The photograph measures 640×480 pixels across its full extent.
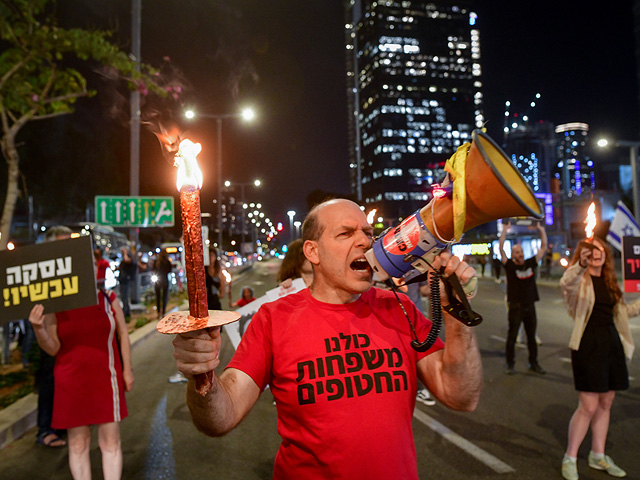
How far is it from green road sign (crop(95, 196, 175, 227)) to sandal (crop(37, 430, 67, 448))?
867cm

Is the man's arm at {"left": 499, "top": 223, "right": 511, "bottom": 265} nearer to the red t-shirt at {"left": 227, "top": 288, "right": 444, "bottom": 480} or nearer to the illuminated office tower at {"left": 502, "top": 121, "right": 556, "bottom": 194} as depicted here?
the red t-shirt at {"left": 227, "top": 288, "right": 444, "bottom": 480}

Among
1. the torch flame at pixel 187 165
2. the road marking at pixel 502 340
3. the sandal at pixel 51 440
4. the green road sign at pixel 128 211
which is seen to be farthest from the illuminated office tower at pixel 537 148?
the torch flame at pixel 187 165

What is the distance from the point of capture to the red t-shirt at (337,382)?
170cm

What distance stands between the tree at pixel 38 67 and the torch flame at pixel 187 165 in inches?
259

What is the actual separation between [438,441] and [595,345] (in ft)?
5.85

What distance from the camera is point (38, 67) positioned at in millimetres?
7246

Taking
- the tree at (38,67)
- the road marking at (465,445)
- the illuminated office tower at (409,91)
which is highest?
the illuminated office tower at (409,91)

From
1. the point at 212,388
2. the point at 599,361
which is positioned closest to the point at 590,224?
the point at 599,361

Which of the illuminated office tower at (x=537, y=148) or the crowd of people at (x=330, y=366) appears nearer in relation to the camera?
the crowd of people at (x=330, y=366)

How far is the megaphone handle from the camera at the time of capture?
152cm

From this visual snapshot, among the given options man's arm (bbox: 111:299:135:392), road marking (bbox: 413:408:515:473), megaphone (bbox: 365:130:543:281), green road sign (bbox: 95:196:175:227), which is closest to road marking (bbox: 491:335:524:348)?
road marking (bbox: 413:408:515:473)

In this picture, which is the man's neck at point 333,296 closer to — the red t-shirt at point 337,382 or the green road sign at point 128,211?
the red t-shirt at point 337,382

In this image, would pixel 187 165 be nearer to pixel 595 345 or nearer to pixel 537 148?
pixel 595 345

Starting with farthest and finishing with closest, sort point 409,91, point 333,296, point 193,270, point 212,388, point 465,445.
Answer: point 409,91 → point 465,445 → point 333,296 → point 212,388 → point 193,270
